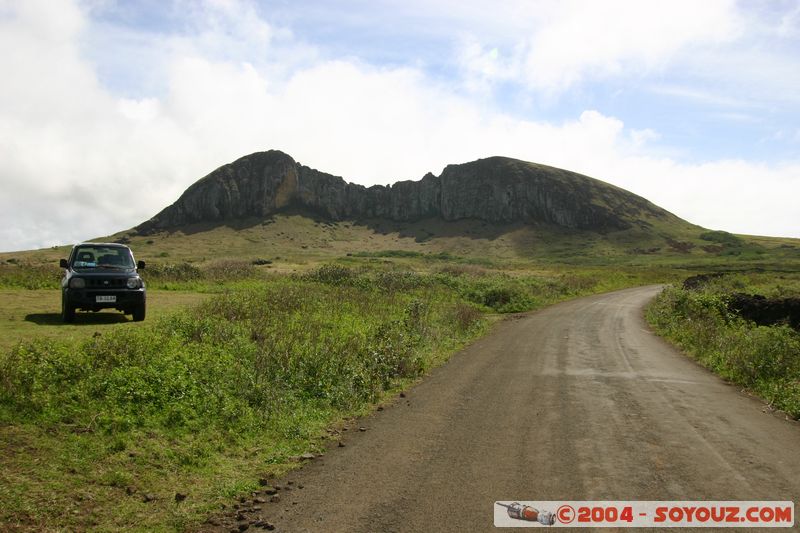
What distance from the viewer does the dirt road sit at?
18.7ft

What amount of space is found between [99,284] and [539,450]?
12.4 meters

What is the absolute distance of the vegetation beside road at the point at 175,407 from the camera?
5.62m

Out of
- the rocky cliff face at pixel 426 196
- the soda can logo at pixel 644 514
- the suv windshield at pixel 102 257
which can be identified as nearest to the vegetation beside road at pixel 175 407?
the suv windshield at pixel 102 257

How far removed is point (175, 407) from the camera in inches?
313

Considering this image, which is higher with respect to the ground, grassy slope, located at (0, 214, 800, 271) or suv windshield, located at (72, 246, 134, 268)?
grassy slope, located at (0, 214, 800, 271)

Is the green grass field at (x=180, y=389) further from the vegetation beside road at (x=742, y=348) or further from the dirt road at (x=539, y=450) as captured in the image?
the vegetation beside road at (x=742, y=348)

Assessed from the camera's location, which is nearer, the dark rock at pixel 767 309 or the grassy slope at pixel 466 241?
the dark rock at pixel 767 309

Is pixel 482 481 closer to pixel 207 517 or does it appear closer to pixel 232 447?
pixel 207 517

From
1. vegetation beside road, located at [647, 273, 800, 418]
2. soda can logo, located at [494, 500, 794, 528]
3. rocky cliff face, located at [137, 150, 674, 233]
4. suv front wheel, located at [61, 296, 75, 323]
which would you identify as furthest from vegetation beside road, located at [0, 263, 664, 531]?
rocky cliff face, located at [137, 150, 674, 233]

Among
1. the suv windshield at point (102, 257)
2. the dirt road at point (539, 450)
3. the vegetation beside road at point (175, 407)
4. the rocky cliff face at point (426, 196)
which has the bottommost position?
the dirt road at point (539, 450)

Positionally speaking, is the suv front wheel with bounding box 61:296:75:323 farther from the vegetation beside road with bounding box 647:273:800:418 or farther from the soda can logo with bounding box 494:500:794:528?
the vegetation beside road with bounding box 647:273:800:418

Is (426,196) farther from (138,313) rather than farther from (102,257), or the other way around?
(138,313)

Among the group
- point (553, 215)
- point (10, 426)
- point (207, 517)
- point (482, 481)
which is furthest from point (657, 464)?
point (553, 215)

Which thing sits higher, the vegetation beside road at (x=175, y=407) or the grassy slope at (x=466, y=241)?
the grassy slope at (x=466, y=241)
